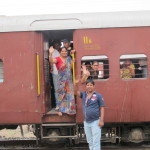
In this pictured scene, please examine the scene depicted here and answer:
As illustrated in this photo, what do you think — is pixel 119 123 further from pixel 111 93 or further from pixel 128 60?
pixel 128 60

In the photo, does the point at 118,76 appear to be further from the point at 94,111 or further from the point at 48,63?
the point at 48,63

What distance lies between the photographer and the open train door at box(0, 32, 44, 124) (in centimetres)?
653

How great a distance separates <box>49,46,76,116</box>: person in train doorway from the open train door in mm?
473

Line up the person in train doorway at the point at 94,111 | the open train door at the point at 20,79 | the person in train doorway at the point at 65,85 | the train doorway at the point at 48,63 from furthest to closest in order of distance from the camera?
the train doorway at the point at 48,63 → the person in train doorway at the point at 65,85 → the open train door at the point at 20,79 → the person in train doorway at the point at 94,111

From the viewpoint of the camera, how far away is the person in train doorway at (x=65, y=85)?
21.8 feet

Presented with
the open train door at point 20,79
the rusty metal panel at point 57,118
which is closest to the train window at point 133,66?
the rusty metal panel at point 57,118

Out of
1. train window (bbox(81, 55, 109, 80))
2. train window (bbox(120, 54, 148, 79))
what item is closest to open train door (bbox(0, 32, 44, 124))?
train window (bbox(81, 55, 109, 80))

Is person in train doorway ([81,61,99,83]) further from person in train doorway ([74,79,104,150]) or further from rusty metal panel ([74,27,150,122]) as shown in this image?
person in train doorway ([74,79,104,150])

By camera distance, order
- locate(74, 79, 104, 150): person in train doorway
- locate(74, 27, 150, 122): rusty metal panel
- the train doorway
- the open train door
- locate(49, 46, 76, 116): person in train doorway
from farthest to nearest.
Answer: the train doorway
locate(49, 46, 76, 116): person in train doorway
the open train door
locate(74, 27, 150, 122): rusty metal panel
locate(74, 79, 104, 150): person in train doorway

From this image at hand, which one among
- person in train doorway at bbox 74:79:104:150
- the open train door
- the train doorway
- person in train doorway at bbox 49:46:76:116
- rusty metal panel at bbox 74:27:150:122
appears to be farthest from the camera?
the train doorway

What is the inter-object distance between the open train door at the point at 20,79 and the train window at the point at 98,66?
3.68 ft

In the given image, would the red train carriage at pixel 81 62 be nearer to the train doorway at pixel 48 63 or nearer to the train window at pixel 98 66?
the train window at pixel 98 66

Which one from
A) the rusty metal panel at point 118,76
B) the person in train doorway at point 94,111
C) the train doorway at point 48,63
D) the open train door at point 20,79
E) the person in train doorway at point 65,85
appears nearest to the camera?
the person in train doorway at point 94,111

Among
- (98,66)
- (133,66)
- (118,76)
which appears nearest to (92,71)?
(98,66)
